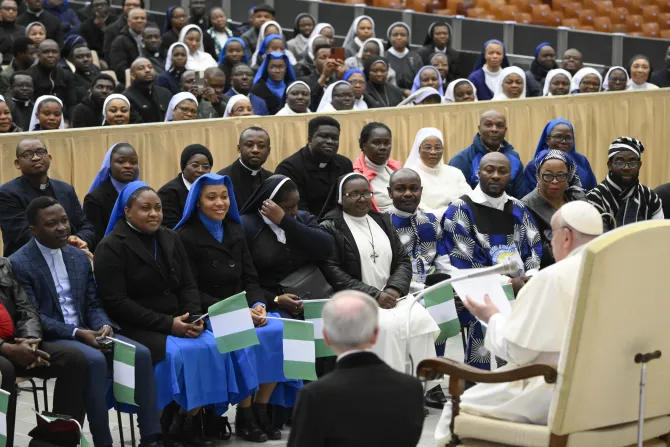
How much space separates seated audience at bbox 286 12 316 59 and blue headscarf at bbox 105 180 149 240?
29.6 feet

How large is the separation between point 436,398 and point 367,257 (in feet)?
3.60

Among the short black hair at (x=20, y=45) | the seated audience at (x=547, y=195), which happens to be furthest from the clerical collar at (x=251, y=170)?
the short black hair at (x=20, y=45)

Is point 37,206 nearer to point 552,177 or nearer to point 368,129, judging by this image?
point 368,129

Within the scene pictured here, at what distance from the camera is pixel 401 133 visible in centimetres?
1123

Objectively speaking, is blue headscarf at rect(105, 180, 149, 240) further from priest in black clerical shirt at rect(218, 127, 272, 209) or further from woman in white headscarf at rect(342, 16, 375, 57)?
woman in white headscarf at rect(342, 16, 375, 57)

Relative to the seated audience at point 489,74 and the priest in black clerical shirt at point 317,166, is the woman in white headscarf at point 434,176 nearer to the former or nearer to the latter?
the priest in black clerical shirt at point 317,166

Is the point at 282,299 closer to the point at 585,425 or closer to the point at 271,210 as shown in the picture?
the point at 271,210

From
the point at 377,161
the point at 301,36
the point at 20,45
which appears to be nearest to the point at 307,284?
the point at 377,161

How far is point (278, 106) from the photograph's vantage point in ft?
42.4

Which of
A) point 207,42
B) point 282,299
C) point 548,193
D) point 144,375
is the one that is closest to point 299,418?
point 144,375

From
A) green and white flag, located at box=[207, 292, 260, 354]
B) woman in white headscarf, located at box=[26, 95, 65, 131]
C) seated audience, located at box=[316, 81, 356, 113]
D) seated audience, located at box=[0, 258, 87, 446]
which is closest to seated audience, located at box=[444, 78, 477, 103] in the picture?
seated audience, located at box=[316, 81, 356, 113]

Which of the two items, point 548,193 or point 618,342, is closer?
point 618,342

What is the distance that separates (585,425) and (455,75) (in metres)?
11.2

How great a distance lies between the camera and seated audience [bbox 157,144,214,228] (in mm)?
8414
